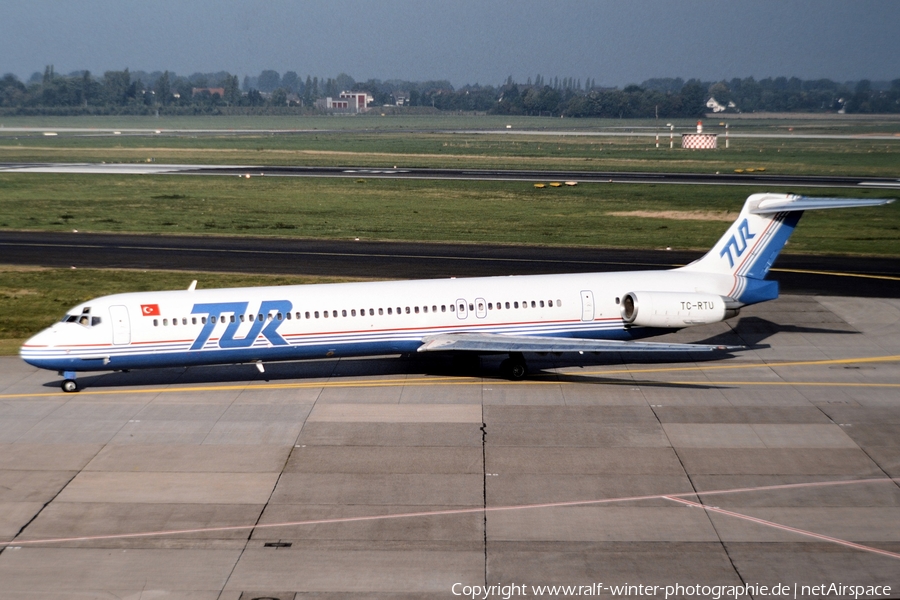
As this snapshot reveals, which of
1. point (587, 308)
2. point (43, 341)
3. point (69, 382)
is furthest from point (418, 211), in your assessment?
point (43, 341)

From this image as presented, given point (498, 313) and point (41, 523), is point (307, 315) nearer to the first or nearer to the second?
point (498, 313)

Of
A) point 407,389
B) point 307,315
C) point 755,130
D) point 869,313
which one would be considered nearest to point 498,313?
point 407,389

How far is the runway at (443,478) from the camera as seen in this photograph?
58.3 feet

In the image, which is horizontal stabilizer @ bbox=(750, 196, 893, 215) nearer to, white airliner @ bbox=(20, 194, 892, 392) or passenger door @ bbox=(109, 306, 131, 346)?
white airliner @ bbox=(20, 194, 892, 392)

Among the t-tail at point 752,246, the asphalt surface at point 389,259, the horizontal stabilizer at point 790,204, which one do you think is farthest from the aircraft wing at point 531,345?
the asphalt surface at point 389,259

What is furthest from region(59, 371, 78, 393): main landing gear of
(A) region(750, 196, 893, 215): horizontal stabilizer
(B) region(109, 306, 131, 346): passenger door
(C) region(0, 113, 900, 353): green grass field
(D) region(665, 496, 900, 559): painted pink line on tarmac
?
(A) region(750, 196, 893, 215): horizontal stabilizer

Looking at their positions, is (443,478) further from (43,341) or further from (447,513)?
(43,341)

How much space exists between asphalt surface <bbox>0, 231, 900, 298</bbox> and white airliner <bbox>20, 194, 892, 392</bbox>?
12462 millimetres

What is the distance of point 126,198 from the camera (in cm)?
7856

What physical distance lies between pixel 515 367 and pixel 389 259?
2196cm

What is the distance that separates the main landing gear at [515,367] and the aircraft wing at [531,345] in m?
0.79

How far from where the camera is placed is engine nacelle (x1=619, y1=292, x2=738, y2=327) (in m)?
30.7

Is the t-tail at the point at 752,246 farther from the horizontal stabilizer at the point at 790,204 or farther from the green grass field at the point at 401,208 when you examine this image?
the green grass field at the point at 401,208

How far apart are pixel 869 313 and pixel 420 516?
27013 millimetres
